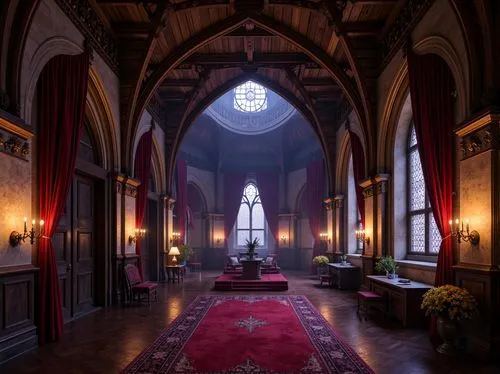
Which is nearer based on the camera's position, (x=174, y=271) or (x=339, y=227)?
(x=339, y=227)

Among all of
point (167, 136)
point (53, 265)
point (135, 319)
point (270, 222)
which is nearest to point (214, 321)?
point (135, 319)

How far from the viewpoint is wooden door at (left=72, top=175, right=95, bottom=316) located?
866 cm

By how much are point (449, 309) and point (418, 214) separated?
3.73 metres

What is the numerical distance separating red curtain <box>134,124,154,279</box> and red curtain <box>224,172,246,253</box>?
31.0 feet

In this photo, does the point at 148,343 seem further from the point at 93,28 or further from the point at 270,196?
the point at 270,196

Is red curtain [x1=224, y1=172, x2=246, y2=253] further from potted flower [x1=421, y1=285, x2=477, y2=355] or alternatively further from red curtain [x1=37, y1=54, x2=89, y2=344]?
potted flower [x1=421, y1=285, x2=477, y2=355]

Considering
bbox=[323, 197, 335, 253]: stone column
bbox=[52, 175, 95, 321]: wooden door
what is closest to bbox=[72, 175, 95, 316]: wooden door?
bbox=[52, 175, 95, 321]: wooden door

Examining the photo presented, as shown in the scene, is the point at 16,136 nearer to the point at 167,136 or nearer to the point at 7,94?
the point at 7,94

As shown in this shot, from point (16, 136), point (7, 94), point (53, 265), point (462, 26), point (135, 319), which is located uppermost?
point (462, 26)

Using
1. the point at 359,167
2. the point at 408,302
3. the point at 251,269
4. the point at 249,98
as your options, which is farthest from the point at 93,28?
the point at 249,98

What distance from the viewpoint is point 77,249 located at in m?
8.83

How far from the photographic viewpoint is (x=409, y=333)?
691cm

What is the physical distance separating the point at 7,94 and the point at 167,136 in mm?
10066

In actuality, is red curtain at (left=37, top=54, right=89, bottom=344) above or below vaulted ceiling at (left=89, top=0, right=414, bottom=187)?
below
